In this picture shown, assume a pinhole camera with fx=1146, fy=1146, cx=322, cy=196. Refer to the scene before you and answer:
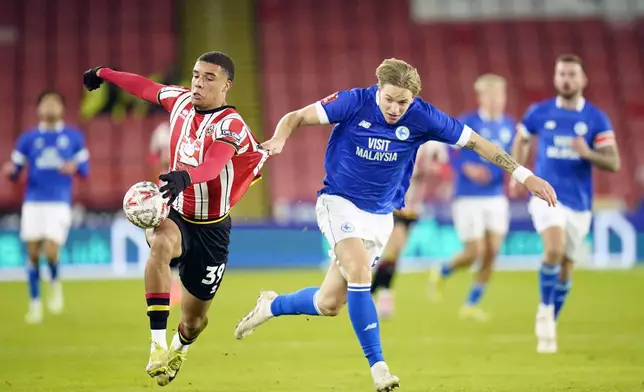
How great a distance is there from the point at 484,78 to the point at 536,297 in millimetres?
3282

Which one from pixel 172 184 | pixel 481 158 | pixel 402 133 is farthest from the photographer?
pixel 481 158

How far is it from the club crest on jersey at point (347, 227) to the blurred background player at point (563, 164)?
2557 millimetres

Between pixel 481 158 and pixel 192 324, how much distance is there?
20.0 ft

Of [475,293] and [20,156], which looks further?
[20,156]

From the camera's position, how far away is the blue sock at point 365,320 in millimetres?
7289

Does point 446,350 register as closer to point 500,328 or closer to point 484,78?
point 500,328

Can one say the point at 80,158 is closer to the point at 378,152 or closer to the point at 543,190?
the point at 378,152

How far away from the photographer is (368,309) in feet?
24.2

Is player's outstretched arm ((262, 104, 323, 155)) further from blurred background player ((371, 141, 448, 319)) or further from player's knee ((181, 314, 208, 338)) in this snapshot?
blurred background player ((371, 141, 448, 319))

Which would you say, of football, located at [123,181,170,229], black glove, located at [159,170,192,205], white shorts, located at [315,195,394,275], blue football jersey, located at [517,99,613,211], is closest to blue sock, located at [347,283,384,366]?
white shorts, located at [315,195,394,275]

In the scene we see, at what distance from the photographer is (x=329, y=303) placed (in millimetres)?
7953

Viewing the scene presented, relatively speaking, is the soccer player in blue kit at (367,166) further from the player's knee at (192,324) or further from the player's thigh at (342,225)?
the player's knee at (192,324)

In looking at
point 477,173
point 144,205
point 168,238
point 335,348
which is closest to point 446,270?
point 477,173

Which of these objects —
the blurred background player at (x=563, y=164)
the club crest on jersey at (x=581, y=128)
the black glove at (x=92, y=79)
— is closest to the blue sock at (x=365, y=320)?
the black glove at (x=92, y=79)
